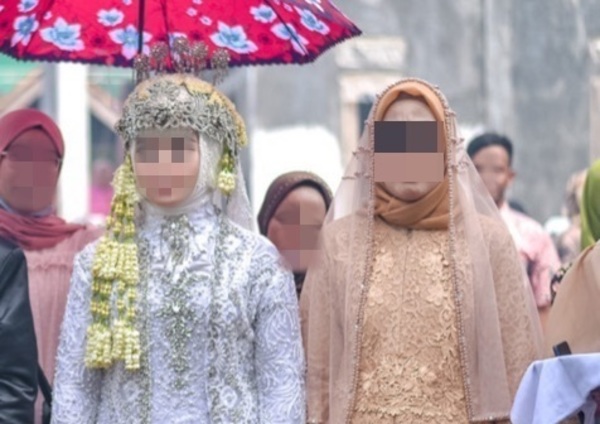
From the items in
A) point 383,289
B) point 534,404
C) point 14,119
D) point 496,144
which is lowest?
point 534,404

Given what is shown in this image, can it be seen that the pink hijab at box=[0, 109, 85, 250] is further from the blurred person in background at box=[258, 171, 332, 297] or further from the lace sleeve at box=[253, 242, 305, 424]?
the lace sleeve at box=[253, 242, 305, 424]

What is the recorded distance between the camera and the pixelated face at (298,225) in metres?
5.58

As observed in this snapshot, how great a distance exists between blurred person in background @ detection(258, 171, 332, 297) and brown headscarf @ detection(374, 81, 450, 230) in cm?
49

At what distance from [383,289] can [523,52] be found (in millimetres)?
8935

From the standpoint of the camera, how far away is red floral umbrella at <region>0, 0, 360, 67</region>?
5.98m

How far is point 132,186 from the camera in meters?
5.22

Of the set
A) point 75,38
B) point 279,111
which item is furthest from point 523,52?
point 75,38

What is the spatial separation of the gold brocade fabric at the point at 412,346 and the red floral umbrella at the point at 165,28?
41.5 inches

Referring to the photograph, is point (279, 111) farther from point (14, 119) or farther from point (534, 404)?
point (534, 404)

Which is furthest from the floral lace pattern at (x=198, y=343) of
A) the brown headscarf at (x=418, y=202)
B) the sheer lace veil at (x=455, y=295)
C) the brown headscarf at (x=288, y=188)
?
the brown headscarf at (x=288, y=188)

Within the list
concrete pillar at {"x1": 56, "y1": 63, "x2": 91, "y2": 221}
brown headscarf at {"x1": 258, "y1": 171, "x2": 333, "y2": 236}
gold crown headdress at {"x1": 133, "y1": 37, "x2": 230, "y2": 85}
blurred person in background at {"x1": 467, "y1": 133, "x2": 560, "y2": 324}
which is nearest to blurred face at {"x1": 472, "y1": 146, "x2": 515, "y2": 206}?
blurred person in background at {"x1": 467, "y1": 133, "x2": 560, "y2": 324}

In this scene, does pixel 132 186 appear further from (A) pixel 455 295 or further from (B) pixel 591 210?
(B) pixel 591 210

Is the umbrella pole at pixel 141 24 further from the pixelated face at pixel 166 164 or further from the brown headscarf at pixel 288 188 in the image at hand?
the pixelated face at pixel 166 164

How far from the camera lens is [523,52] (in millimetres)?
13922
